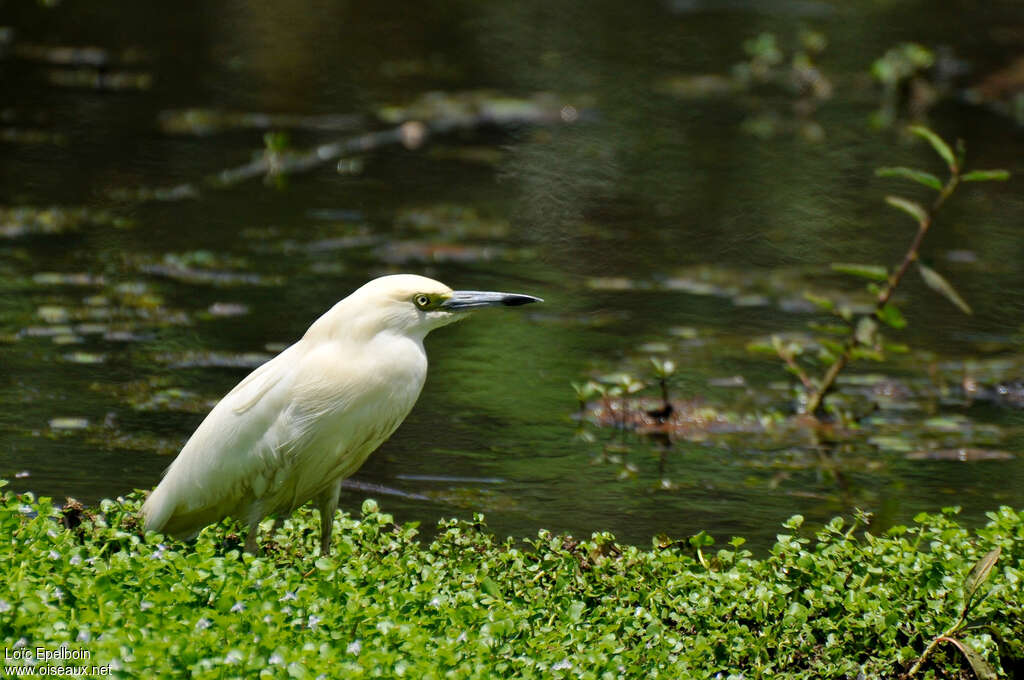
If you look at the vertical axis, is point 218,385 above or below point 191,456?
below

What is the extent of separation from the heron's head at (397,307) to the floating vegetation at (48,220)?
15.6 feet

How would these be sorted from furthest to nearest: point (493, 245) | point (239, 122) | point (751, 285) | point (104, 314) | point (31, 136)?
point (239, 122) < point (31, 136) < point (493, 245) < point (751, 285) < point (104, 314)

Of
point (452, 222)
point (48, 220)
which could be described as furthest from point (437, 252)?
point (48, 220)

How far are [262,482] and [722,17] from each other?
48.1ft

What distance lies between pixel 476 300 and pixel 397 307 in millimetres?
247

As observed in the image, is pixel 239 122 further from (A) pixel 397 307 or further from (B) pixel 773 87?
(A) pixel 397 307

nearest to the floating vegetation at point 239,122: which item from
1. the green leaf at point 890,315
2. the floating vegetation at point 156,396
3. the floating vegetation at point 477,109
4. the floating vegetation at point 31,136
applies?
the floating vegetation at point 477,109

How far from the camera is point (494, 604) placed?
4082mm

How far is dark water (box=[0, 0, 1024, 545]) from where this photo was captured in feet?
19.7

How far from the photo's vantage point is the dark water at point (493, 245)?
19.7 feet

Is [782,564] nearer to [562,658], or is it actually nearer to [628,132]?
[562,658]

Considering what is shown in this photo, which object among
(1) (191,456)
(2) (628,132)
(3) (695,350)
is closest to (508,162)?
(2) (628,132)

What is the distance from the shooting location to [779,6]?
18859mm

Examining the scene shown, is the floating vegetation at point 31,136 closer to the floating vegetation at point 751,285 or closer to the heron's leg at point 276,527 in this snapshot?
the floating vegetation at point 751,285
